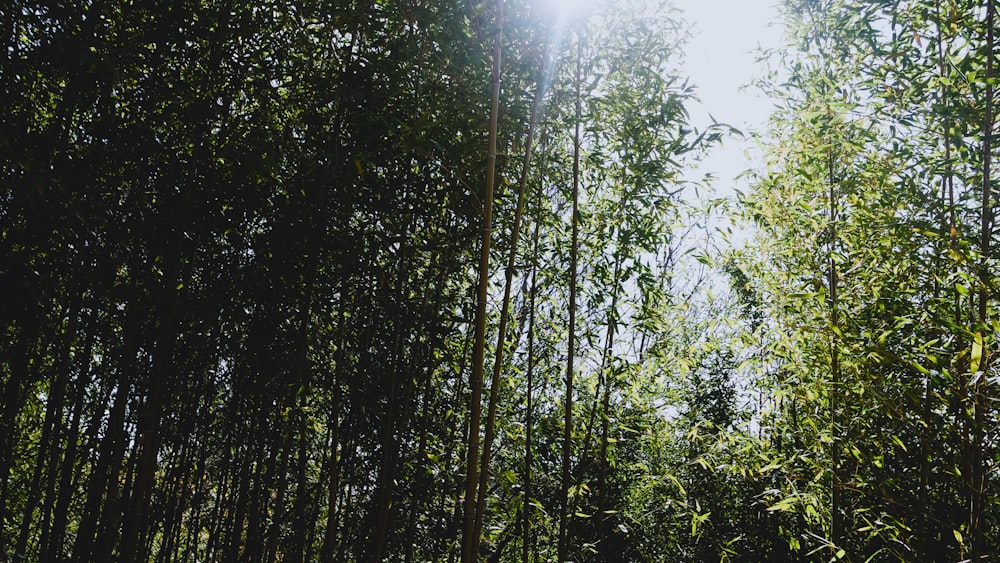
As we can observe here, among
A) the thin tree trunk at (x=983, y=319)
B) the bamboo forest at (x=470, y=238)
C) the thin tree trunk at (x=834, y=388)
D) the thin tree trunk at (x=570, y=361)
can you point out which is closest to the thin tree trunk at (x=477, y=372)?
the bamboo forest at (x=470, y=238)

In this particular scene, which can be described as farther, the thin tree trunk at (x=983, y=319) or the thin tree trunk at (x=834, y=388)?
the thin tree trunk at (x=834, y=388)

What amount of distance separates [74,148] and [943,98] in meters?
3.47

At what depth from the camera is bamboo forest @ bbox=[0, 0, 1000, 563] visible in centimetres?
261

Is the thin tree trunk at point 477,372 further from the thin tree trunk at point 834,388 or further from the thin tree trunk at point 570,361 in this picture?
the thin tree trunk at point 834,388

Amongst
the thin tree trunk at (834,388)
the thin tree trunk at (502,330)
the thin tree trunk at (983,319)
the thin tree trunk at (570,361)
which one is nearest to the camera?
the thin tree trunk at (983,319)

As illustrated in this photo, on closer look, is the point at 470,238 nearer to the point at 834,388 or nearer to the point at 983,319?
the point at 834,388

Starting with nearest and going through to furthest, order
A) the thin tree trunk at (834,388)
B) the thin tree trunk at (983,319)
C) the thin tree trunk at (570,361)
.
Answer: the thin tree trunk at (983,319) → the thin tree trunk at (570,361) → the thin tree trunk at (834,388)

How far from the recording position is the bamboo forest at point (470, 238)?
2.61 metres

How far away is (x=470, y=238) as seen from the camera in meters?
3.29

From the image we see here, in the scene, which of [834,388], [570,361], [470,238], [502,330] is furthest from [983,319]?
[470,238]

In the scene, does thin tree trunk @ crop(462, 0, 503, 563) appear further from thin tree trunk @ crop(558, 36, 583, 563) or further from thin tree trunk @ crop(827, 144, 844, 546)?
thin tree trunk @ crop(827, 144, 844, 546)

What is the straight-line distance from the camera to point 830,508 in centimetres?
348

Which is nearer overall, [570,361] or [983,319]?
[983,319]

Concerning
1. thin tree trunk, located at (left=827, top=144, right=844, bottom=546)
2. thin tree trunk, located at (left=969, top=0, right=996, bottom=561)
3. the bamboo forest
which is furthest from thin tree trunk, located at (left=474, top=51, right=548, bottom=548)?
thin tree trunk, located at (left=969, top=0, right=996, bottom=561)
